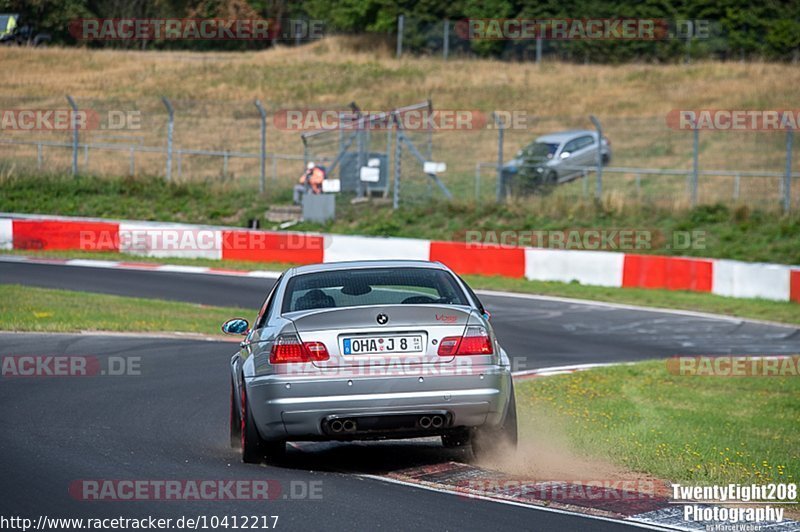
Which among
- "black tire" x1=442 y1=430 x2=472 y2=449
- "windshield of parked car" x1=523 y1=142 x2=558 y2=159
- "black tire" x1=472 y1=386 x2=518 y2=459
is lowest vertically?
"black tire" x1=442 y1=430 x2=472 y2=449

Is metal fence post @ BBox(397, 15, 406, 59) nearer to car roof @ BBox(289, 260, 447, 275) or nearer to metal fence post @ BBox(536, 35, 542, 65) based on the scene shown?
metal fence post @ BBox(536, 35, 542, 65)

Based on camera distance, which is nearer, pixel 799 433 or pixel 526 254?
pixel 799 433

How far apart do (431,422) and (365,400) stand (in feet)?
1.48

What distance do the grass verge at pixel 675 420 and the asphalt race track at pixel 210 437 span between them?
130 centimetres

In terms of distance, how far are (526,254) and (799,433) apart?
14.4m

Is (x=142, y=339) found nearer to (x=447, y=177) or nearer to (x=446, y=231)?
(x=446, y=231)

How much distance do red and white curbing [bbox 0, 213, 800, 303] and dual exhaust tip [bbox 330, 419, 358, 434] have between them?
16.0 m

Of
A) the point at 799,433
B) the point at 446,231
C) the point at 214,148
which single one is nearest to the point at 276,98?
the point at 214,148

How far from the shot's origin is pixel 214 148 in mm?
41406

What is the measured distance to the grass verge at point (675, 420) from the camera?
853 cm

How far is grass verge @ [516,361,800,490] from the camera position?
336 inches

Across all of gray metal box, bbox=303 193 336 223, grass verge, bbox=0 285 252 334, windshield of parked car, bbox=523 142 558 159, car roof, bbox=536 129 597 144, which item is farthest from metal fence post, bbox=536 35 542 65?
grass verge, bbox=0 285 252 334

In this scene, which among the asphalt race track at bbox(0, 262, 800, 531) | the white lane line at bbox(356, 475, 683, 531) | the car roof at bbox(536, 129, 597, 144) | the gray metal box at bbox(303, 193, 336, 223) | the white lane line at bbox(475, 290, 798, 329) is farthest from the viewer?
the car roof at bbox(536, 129, 597, 144)

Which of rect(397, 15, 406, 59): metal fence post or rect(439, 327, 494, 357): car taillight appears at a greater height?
rect(397, 15, 406, 59): metal fence post
